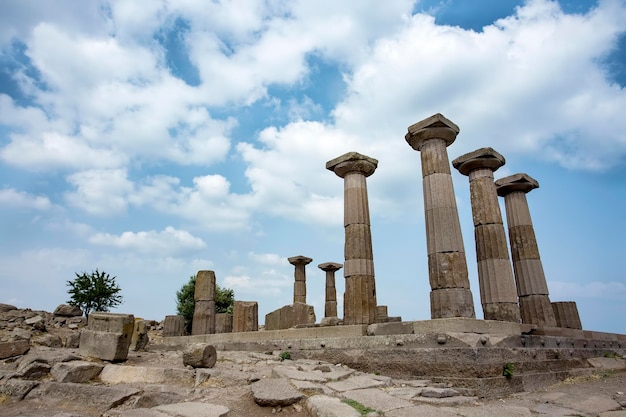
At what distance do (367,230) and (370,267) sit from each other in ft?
3.78

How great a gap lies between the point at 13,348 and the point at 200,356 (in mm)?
4163

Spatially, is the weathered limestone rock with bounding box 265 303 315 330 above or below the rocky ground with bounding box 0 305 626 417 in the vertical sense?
above

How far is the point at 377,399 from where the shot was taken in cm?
591

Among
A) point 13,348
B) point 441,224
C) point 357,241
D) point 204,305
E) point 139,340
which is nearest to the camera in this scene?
point 13,348

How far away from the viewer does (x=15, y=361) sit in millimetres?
8133

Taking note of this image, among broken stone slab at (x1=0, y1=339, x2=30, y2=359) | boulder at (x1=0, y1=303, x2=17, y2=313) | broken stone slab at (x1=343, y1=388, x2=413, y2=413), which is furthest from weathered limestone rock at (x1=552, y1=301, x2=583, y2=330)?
boulder at (x1=0, y1=303, x2=17, y2=313)

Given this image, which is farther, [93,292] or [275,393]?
[93,292]

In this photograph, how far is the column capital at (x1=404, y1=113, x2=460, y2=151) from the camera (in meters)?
11.1

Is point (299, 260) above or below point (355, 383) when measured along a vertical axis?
above

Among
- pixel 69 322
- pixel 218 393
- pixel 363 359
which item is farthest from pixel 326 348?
pixel 69 322

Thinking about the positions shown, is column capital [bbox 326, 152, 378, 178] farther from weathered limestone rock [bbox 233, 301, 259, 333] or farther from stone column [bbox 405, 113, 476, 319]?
weathered limestone rock [bbox 233, 301, 259, 333]

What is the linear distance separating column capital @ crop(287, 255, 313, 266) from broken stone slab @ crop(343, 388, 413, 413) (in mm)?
16140

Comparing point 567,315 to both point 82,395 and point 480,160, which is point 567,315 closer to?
point 480,160

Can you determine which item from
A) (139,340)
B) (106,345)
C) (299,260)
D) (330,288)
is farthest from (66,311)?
(106,345)
